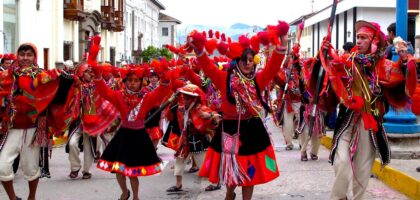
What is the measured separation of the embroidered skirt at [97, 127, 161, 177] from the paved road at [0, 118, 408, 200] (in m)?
1.03

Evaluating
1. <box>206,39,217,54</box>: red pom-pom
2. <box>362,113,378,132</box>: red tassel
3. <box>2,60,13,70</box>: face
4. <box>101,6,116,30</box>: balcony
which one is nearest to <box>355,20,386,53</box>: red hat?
<box>362,113,378,132</box>: red tassel

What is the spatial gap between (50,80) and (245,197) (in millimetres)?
2563

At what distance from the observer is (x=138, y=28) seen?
215 ft

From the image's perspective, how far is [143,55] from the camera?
52031 mm

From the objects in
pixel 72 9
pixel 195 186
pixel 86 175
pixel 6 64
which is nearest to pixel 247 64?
pixel 195 186

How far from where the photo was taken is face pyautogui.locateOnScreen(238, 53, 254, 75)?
6.64 metres

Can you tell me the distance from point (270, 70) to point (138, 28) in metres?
60.0

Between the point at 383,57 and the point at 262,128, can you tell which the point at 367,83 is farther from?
the point at 262,128

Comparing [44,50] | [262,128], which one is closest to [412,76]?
[262,128]

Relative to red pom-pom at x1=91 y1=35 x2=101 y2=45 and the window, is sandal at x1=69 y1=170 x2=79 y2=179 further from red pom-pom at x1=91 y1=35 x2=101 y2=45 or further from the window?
the window

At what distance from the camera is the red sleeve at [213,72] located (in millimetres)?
6527

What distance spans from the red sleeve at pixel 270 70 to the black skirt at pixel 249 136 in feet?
1.26

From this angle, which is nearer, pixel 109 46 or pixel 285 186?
pixel 285 186

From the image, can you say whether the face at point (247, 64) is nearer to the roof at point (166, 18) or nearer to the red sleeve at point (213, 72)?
the red sleeve at point (213, 72)
